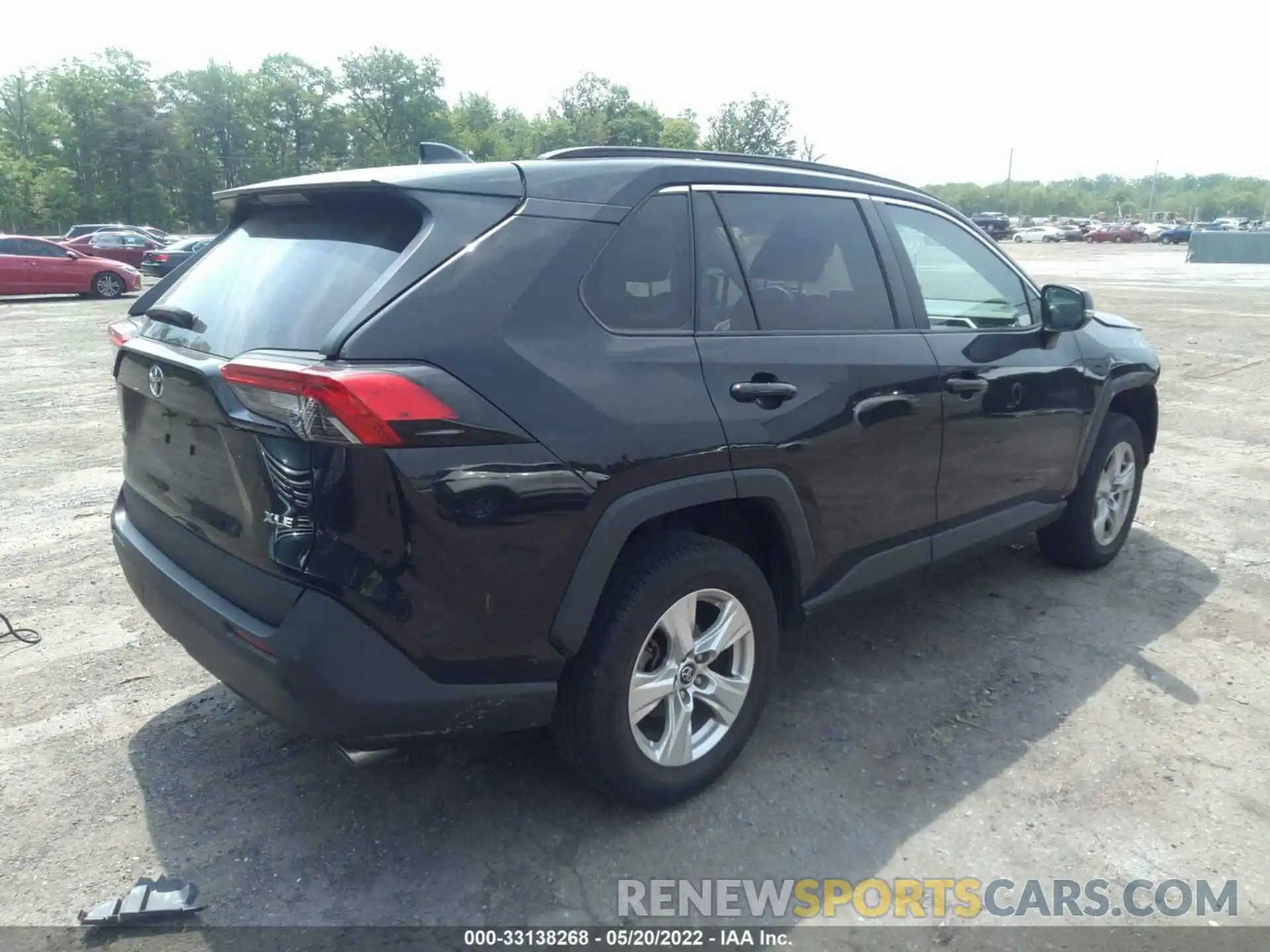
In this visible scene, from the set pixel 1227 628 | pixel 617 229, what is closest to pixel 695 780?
pixel 617 229

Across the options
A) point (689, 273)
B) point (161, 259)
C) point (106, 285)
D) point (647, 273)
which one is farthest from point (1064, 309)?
point (161, 259)

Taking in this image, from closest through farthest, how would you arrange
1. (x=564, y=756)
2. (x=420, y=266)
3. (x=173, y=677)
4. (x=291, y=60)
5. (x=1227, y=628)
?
(x=420, y=266) < (x=564, y=756) < (x=173, y=677) < (x=1227, y=628) < (x=291, y=60)

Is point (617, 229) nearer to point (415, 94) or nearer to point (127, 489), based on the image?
point (127, 489)

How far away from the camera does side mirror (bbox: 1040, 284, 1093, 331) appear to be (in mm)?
3980

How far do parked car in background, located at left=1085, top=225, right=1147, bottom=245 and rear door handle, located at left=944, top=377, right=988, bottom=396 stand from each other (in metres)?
80.4

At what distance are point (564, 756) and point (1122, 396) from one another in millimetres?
3699

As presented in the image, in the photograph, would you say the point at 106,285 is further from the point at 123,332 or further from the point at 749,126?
the point at 749,126

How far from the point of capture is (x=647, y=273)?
2605 millimetres

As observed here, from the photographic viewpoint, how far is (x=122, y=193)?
219ft

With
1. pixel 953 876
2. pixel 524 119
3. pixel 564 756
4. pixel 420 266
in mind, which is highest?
pixel 524 119

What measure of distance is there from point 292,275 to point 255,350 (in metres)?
0.25

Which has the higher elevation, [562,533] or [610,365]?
[610,365]

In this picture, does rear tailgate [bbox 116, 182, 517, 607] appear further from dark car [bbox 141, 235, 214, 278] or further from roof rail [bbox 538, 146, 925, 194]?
dark car [bbox 141, 235, 214, 278]

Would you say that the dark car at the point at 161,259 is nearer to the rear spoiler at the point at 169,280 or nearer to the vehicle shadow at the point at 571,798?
the rear spoiler at the point at 169,280
